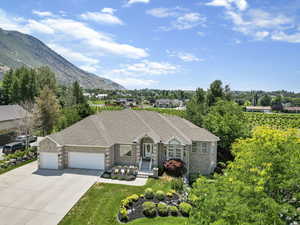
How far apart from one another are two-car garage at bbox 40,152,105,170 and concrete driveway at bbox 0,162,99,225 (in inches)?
28.5

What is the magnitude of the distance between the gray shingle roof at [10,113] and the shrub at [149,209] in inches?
1269

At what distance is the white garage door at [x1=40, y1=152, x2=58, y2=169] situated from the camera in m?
21.5

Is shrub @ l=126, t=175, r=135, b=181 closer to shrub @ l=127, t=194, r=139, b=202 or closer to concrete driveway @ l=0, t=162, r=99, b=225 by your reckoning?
concrete driveway @ l=0, t=162, r=99, b=225

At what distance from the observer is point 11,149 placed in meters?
26.8

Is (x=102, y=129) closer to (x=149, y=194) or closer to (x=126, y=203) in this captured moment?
(x=149, y=194)

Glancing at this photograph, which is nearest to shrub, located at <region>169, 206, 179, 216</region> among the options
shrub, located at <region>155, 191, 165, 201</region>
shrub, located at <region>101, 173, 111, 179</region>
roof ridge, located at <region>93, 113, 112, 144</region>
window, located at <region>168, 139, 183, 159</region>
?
shrub, located at <region>155, 191, 165, 201</region>

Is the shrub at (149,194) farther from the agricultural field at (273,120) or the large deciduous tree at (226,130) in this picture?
the agricultural field at (273,120)

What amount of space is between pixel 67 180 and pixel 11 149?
1320 cm

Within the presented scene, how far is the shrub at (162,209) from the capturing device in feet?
45.5

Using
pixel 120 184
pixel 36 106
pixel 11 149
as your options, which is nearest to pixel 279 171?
pixel 120 184

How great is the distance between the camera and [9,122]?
119 ft

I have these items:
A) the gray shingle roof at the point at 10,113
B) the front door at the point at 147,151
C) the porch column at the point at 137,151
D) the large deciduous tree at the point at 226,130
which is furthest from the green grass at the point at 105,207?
the gray shingle roof at the point at 10,113

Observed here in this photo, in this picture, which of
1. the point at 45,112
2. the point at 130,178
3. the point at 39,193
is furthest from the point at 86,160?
the point at 45,112

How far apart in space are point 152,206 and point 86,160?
10394mm
